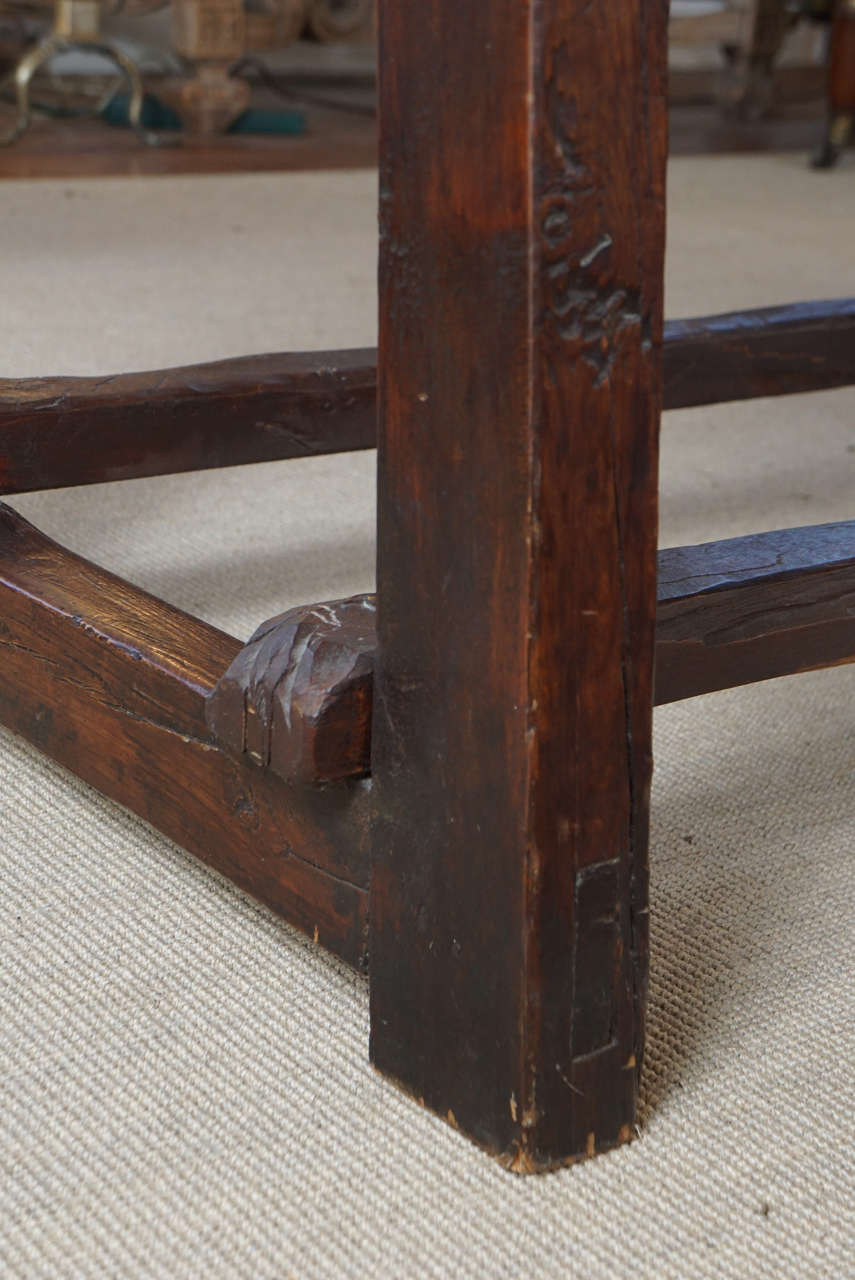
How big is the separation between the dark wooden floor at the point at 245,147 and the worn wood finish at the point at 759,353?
5.75 ft

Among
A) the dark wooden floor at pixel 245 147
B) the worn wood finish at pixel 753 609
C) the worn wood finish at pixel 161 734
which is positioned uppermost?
Answer: the worn wood finish at pixel 753 609

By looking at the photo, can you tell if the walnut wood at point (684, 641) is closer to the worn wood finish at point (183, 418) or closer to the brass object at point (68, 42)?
the worn wood finish at point (183, 418)

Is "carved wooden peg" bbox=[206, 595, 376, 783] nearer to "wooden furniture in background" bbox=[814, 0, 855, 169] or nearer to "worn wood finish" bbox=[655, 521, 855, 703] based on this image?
"worn wood finish" bbox=[655, 521, 855, 703]

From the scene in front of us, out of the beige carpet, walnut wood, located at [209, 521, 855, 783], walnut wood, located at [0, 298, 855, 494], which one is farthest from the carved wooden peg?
walnut wood, located at [0, 298, 855, 494]

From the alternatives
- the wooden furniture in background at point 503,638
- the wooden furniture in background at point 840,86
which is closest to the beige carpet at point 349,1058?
the wooden furniture in background at point 503,638

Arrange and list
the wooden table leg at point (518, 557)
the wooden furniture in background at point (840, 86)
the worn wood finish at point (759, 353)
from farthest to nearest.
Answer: the wooden furniture in background at point (840, 86)
the worn wood finish at point (759, 353)
the wooden table leg at point (518, 557)

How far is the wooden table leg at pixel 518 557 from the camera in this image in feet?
1.50

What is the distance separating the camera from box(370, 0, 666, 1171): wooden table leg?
46 centimetres

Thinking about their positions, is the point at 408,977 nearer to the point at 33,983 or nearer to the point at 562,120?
the point at 33,983

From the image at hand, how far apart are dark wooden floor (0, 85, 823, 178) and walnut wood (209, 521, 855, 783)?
7.35 feet

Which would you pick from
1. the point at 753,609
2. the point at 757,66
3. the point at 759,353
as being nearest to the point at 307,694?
the point at 753,609

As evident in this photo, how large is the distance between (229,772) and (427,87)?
0.97ft

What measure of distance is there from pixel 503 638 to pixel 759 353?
0.80 meters

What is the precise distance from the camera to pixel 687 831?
2.59 feet
